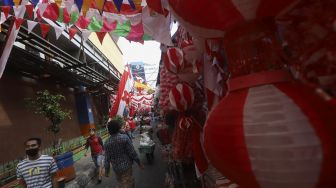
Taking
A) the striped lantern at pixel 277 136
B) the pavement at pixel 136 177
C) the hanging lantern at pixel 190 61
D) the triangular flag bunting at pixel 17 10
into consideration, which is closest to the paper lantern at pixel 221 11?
the striped lantern at pixel 277 136

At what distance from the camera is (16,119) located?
11.7m

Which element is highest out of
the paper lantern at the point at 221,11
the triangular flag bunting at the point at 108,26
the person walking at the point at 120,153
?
the triangular flag bunting at the point at 108,26

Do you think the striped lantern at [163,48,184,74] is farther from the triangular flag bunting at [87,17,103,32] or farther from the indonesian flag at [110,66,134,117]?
the indonesian flag at [110,66,134,117]

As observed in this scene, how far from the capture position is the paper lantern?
1.25 meters

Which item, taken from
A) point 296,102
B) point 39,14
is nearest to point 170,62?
point 39,14

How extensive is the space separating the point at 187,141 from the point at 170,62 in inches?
53.9

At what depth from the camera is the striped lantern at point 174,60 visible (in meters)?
3.83

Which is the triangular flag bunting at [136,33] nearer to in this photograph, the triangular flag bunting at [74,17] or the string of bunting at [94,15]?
the string of bunting at [94,15]

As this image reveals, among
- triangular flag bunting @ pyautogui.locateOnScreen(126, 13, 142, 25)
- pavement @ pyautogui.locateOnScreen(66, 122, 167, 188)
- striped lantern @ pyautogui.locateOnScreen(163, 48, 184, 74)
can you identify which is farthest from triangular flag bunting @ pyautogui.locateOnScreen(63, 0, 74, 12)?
pavement @ pyautogui.locateOnScreen(66, 122, 167, 188)

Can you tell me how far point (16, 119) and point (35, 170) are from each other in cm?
878

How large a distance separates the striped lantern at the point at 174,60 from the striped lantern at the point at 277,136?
2.58 meters

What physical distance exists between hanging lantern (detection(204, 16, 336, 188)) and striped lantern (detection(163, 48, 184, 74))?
8.02ft

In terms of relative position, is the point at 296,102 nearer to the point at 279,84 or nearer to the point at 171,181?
the point at 279,84

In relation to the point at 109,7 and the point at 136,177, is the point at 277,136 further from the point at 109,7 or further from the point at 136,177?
the point at 136,177
